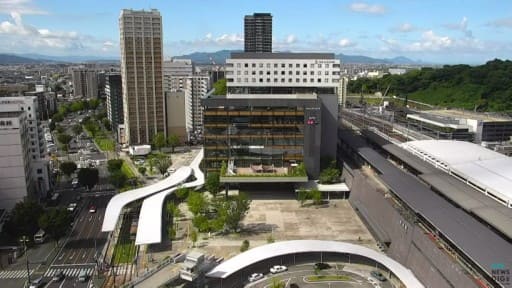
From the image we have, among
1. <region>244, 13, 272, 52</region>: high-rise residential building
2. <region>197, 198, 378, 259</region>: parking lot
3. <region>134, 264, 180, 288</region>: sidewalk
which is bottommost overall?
<region>197, 198, 378, 259</region>: parking lot

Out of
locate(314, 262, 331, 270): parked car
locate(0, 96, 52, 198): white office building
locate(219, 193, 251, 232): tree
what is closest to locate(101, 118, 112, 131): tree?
locate(0, 96, 52, 198): white office building

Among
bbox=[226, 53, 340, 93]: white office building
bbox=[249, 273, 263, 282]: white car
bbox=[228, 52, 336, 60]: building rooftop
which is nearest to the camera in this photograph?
bbox=[249, 273, 263, 282]: white car

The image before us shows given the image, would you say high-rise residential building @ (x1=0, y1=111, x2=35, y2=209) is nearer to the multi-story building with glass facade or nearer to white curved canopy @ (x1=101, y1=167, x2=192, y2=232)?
white curved canopy @ (x1=101, y1=167, x2=192, y2=232)

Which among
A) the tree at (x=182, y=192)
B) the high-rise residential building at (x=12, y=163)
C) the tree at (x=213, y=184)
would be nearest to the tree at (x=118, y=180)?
the high-rise residential building at (x=12, y=163)

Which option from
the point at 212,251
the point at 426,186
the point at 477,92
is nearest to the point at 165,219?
the point at 212,251

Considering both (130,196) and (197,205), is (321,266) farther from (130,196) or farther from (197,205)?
(130,196)
